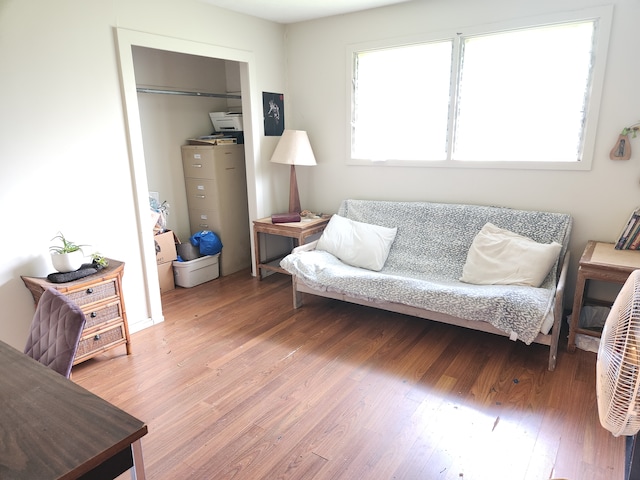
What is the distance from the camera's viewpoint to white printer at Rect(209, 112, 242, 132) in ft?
13.4

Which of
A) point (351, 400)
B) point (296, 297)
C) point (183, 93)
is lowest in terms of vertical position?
point (351, 400)

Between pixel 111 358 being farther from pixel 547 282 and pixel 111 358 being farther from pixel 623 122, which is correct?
pixel 623 122

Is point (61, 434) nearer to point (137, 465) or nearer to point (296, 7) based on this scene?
point (137, 465)

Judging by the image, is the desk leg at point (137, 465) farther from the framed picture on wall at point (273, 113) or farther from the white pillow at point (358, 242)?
the framed picture on wall at point (273, 113)

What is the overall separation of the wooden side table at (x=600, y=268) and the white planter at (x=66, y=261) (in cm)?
293

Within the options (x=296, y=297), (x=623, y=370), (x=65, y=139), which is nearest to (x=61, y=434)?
(x=623, y=370)

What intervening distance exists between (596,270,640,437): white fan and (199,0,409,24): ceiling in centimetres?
304

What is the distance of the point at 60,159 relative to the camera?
2.50 meters

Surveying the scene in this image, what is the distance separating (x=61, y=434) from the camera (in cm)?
97

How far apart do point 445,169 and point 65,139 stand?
2.70 meters

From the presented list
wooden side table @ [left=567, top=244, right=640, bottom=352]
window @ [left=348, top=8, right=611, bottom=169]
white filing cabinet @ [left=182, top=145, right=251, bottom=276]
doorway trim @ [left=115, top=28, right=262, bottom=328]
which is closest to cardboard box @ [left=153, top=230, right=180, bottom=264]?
white filing cabinet @ [left=182, top=145, right=251, bottom=276]

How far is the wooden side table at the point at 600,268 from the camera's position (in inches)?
90.3

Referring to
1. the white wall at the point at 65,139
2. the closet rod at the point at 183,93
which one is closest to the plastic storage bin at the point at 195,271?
the white wall at the point at 65,139

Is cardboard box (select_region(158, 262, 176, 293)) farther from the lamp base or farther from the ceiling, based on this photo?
the ceiling
